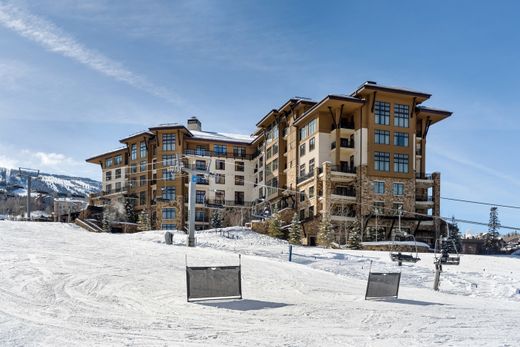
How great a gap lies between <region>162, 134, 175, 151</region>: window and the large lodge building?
0.46 feet

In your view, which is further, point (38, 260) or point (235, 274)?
point (38, 260)

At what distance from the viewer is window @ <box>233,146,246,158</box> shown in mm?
78156

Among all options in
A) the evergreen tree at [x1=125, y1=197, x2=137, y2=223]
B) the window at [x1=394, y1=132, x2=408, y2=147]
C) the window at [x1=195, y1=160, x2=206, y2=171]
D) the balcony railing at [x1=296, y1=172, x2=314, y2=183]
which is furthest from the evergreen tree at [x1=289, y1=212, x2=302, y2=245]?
the evergreen tree at [x1=125, y1=197, x2=137, y2=223]

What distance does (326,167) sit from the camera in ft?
183

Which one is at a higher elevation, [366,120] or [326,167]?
[366,120]

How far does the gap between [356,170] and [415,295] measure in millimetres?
37477

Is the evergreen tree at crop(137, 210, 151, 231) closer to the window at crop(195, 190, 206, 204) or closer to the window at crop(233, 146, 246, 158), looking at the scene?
the window at crop(195, 190, 206, 204)

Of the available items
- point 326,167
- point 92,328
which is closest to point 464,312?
point 92,328

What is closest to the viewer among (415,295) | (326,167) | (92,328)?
(92,328)

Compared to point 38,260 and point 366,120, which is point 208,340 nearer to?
point 38,260

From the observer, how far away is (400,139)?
190 feet

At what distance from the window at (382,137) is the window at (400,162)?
6.15 ft

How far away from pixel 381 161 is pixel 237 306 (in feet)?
144

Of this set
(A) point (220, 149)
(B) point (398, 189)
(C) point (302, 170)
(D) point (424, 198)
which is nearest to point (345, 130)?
(C) point (302, 170)
